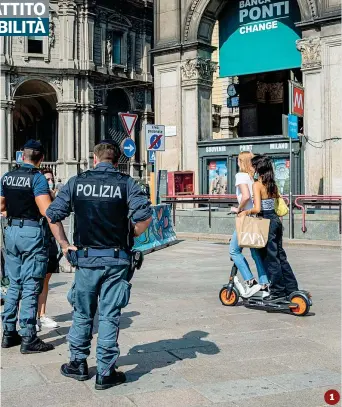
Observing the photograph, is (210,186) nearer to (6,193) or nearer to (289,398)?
(6,193)

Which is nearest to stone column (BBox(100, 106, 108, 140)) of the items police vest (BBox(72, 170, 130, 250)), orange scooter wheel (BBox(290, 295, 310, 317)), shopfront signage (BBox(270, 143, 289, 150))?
shopfront signage (BBox(270, 143, 289, 150))

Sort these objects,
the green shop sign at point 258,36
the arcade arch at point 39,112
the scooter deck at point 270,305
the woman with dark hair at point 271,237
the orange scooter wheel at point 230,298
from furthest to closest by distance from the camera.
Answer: the arcade arch at point 39,112
the green shop sign at point 258,36
the orange scooter wheel at point 230,298
the woman with dark hair at point 271,237
the scooter deck at point 270,305

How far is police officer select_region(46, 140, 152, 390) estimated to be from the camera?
4.95m

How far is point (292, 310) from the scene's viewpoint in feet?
24.5

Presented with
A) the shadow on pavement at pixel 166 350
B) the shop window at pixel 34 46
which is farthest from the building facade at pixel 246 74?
the shop window at pixel 34 46

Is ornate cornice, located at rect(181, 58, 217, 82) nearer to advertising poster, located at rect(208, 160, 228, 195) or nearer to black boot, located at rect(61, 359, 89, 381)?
advertising poster, located at rect(208, 160, 228, 195)

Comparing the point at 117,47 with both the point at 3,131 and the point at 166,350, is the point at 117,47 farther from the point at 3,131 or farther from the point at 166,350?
the point at 166,350

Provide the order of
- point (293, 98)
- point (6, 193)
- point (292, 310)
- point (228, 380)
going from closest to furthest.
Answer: point (228, 380) → point (6, 193) → point (292, 310) → point (293, 98)

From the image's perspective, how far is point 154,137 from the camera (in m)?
17.4

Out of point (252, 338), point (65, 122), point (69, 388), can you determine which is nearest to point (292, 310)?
point (252, 338)

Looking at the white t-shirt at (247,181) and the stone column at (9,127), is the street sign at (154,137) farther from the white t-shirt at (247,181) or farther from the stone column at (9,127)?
the stone column at (9,127)

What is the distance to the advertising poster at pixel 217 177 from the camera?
21.7 m

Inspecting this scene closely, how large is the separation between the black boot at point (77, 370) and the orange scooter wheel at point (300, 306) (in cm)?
315

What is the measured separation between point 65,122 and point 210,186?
22.3 meters
